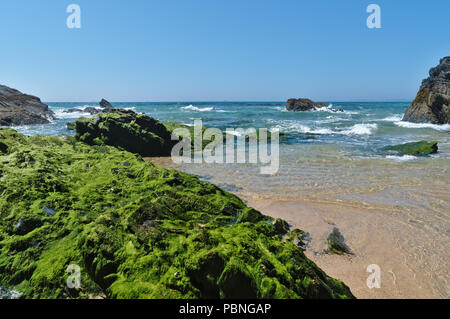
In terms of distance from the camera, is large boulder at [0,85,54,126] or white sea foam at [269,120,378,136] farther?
large boulder at [0,85,54,126]

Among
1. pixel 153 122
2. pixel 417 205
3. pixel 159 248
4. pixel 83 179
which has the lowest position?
pixel 417 205

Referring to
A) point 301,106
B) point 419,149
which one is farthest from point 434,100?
point 301,106

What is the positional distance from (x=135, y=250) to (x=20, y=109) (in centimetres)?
3778

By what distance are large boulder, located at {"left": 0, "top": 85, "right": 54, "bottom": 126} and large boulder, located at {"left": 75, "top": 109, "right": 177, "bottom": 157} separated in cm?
1973

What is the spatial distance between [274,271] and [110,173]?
14.0ft

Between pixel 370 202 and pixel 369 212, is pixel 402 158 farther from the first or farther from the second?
pixel 369 212

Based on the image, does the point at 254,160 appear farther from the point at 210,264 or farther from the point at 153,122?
the point at 210,264

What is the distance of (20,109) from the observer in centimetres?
3177

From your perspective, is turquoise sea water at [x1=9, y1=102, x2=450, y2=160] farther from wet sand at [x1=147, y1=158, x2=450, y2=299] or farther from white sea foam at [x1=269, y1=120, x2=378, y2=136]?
wet sand at [x1=147, y1=158, x2=450, y2=299]

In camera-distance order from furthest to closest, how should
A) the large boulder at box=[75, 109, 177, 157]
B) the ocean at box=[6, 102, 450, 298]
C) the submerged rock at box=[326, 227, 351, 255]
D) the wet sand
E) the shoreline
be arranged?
the large boulder at box=[75, 109, 177, 157], the submerged rock at box=[326, 227, 351, 255], the ocean at box=[6, 102, 450, 298], the wet sand, the shoreline

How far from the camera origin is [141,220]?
348cm

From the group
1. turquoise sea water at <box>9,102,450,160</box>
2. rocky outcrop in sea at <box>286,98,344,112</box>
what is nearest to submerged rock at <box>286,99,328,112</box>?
rocky outcrop in sea at <box>286,98,344,112</box>

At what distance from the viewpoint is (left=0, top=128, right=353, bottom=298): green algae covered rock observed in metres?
2.60
